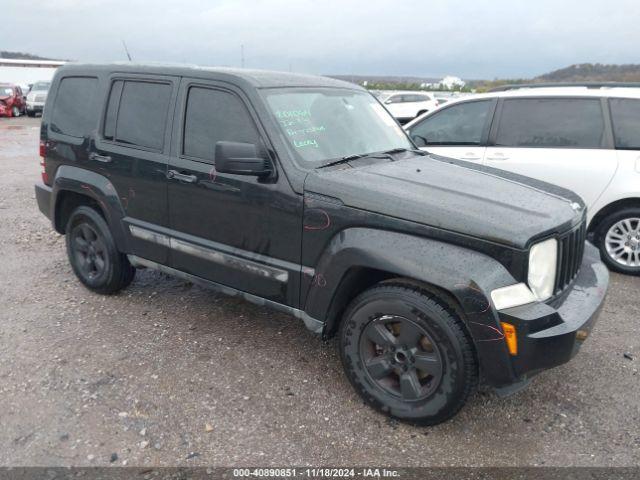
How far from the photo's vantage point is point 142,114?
3912 millimetres

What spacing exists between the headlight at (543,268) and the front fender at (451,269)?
6.6 inches

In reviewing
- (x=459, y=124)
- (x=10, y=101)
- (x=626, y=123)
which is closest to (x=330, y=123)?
(x=459, y=124)

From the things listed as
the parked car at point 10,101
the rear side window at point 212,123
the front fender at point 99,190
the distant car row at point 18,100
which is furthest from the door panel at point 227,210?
the parked car at point 10,101

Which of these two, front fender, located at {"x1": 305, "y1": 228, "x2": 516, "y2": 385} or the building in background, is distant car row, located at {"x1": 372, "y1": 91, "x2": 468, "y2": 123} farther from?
the building in background

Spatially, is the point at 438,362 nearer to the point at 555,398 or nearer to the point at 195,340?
the point at 555,398

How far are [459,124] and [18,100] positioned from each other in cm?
2582

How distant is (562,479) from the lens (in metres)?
2.57

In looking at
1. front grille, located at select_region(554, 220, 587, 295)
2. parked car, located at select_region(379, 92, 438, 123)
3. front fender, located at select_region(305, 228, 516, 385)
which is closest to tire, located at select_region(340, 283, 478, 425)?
front fender, located at select_region(305, 228, 516, 385)

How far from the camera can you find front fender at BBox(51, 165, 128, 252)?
4.11 meters

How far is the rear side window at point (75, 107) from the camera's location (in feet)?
14.0

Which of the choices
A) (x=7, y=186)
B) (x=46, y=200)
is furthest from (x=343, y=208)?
(x=7, y=186)

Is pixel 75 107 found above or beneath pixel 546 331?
above

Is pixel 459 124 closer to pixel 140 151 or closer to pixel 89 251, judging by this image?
pixel 140 151

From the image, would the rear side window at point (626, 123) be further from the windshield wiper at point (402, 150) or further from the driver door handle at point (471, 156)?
the windshield wiper at point (402, 150)
